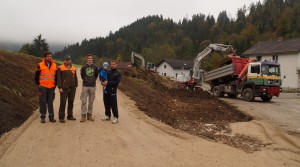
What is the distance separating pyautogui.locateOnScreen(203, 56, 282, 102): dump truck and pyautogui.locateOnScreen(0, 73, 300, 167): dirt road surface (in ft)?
38.4

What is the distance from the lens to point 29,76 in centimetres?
1795

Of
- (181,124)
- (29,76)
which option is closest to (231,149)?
(181,124)

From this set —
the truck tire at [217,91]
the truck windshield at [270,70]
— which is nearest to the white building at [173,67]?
the truck tire at [217,91]

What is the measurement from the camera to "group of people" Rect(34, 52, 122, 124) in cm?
925

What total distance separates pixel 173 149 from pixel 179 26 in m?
163

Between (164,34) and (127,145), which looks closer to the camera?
(127,145)

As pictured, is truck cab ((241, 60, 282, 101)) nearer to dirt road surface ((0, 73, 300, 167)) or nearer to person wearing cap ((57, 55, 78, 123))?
dirt road surface ((0, 73, 300, 167))

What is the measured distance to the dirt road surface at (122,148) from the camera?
6766mm

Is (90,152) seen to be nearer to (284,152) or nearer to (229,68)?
(284,152)

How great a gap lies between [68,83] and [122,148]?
288 centimetres

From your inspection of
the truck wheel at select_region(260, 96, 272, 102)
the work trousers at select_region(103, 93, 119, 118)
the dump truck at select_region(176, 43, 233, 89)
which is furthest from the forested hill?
the work trousers at select_region(103, 93, 119, 118)

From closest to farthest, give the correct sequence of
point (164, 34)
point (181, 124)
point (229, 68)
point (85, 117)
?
point (85, 117) < point (181, 124) < point (229, 68) < point (164, 34)

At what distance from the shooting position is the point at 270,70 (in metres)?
22.0

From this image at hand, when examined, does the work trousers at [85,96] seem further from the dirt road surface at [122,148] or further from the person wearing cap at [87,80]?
the dirt road surface at [122,148]
